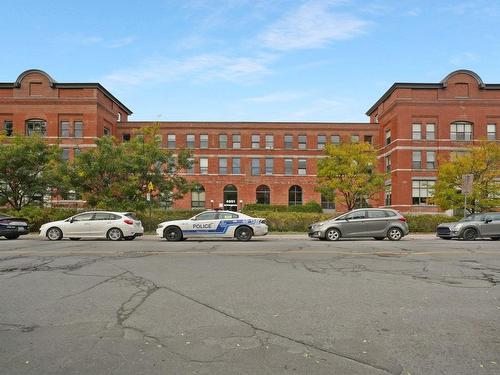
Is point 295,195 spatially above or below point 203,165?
below

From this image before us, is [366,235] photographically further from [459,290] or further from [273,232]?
[459,290]

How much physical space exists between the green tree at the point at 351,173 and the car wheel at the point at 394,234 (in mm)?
13095

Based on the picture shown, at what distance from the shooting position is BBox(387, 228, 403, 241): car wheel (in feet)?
68.4

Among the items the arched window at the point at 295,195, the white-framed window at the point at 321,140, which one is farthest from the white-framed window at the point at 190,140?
the white-framed window at the point at 321,140

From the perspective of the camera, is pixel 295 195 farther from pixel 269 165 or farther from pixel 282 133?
pixel 282 133

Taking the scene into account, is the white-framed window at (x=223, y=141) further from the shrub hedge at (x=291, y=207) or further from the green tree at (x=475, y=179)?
the green tree at (x=475, y=179)

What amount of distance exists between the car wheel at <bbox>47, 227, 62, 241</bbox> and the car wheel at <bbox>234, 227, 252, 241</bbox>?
803cm

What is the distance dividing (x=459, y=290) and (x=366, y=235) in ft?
42.3

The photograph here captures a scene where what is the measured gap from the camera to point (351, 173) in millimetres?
34188

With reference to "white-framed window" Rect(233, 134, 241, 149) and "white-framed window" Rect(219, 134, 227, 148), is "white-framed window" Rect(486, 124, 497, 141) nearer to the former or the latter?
"white-framed window" Rect(233, 134, 241, 149)

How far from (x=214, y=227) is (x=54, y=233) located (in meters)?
7.38

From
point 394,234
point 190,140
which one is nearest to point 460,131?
point 190,140

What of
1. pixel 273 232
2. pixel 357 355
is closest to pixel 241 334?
pixel 357 355

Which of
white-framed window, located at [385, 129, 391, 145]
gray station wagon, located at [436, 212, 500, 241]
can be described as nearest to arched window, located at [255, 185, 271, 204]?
white-framed window, located at [385, 129, 391, 145]
